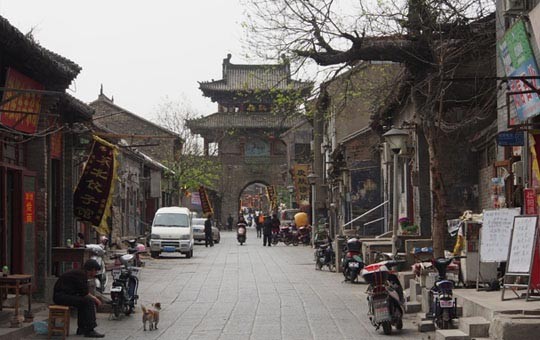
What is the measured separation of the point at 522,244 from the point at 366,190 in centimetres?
2674

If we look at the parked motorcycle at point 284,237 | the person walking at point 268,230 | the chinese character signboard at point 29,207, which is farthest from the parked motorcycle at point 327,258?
the parked motorcycle at point 284,237

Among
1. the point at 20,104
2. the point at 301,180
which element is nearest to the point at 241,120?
the point at 301,180

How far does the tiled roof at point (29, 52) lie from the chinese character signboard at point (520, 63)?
22.8 feet

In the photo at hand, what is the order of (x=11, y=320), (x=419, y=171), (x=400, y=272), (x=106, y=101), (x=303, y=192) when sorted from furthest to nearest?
(x=106, y=101)
(x=303, y=192)
(x=419, y=171)
(x=400, y=272)
(x=11, y=320)

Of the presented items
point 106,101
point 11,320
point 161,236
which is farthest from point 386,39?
point 106,101

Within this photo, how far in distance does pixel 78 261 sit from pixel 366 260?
10.1m

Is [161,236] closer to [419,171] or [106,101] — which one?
[419,171]

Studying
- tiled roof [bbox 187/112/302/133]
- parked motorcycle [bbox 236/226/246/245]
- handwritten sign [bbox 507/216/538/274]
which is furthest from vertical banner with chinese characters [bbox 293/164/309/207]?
handwritten sign [bbox 507/216/538/274]

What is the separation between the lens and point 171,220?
39906mm

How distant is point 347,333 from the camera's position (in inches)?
552

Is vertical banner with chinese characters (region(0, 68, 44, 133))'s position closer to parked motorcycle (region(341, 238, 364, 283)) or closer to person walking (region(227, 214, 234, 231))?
parked motorcycle (region(341, 238, 364, 283))

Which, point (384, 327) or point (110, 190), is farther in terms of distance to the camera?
point (110, 190)

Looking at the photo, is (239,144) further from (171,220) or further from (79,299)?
(79,299)

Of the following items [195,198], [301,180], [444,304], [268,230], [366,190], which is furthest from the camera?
[195,198]
